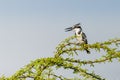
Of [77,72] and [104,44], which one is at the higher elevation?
[104,44]

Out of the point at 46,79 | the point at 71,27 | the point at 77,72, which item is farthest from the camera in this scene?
the point at 71,27

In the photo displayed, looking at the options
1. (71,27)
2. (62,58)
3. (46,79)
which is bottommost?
(46,79)

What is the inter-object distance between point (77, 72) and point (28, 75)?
143 cm

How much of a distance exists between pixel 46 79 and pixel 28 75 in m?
0.61

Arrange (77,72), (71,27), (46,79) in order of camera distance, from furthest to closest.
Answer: (71,27), (77,72), (46,79)

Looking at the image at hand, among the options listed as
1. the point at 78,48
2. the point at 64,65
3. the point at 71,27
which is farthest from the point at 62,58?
the point at 71,27

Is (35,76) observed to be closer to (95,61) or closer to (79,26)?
(95,61)

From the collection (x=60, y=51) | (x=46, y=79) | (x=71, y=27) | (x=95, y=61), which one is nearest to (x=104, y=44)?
(x=95, y=61)

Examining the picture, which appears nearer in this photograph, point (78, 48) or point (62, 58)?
point (62, 58)

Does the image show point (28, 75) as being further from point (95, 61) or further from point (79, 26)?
point (79, 26)

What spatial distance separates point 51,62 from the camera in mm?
10117

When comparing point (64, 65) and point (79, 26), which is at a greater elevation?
point (79, 26)

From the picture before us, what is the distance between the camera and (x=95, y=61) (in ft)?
34.6

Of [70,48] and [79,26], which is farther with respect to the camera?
[79,26]
